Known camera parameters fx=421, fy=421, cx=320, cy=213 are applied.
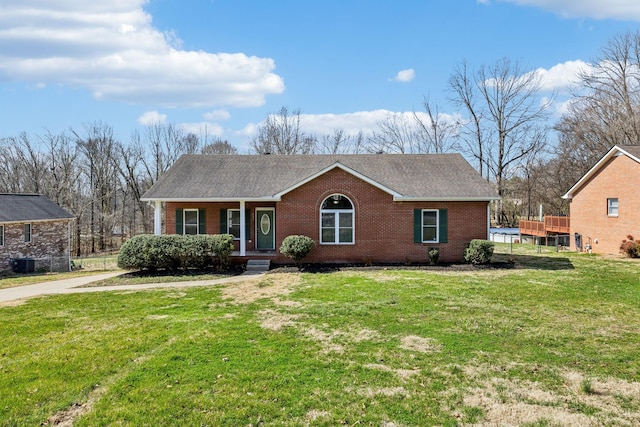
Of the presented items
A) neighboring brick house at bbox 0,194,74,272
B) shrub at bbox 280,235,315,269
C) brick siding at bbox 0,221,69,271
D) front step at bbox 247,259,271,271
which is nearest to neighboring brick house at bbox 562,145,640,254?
shrub at bbox 280,235,315,269

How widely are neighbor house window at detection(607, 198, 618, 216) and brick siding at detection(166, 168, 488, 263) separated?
8848 millimetres

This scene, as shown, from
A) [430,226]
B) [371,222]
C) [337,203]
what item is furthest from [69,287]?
[430,226]

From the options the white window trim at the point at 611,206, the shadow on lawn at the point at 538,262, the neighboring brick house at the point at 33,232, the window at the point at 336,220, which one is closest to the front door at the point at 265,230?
the window at the point at 336,220

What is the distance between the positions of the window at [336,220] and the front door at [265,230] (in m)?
2.60

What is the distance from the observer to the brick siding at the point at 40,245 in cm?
2246

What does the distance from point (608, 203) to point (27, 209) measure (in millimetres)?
32694

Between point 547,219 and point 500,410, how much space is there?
Answer: 27.2m

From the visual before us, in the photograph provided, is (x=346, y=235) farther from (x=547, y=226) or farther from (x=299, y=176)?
(x=547, y=226)

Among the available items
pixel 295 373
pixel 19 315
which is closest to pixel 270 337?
pixel 295 373

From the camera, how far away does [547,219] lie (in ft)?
94.4

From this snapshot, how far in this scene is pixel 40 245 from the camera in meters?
25.4

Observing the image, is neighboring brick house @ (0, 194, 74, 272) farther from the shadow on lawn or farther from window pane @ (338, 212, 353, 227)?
the shadow on lawn

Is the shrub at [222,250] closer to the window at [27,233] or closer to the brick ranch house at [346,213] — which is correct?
the brick ranch house at [346,213]

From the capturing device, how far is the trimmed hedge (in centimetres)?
1592
